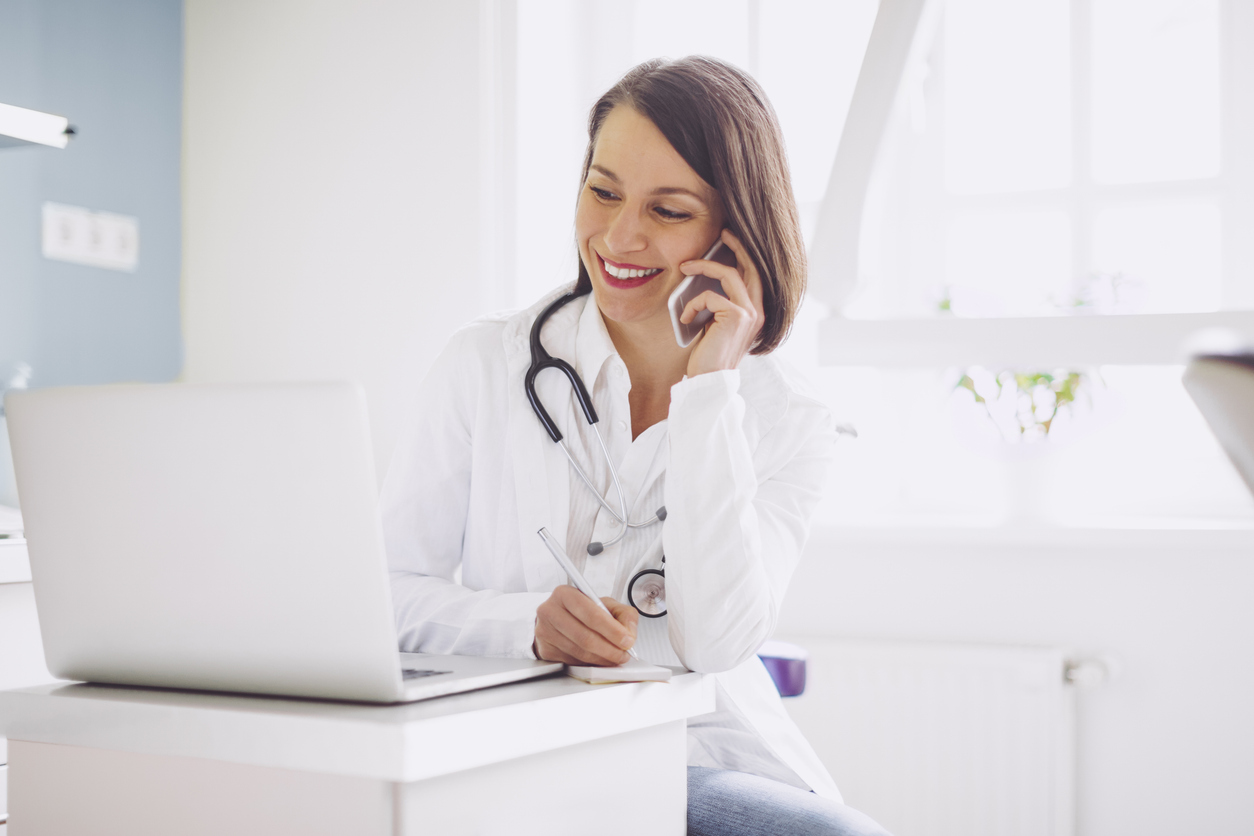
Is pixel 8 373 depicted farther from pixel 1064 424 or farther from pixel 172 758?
pixel 1064 424

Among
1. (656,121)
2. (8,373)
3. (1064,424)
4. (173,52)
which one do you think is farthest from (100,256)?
(1064,424)

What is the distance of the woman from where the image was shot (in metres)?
1.14

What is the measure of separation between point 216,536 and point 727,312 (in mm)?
697

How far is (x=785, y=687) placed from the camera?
4.62 ft

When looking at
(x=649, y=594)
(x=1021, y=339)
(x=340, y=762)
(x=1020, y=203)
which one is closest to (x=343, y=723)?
(x=340, y=762)

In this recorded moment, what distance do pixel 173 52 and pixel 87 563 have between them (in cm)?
212

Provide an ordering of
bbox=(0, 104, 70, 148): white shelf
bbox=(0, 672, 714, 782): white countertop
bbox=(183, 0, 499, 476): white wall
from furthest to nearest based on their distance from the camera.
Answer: bbox=(183, 0, 499, 476): white wall < bbox=(0, 104, 70, 148): white shelf < bbox=(0, 672, 714, 782): white countertop

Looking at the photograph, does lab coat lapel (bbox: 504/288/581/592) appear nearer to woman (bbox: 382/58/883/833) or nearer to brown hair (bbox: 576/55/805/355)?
woman (bbox: 382/58/883/833)

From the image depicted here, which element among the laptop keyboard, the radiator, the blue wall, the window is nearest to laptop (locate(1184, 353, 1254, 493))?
the laptop keyboard

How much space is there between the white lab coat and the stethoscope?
23 millimetres

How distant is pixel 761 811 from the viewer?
102 centimetres

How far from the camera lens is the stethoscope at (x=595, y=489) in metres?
1.19

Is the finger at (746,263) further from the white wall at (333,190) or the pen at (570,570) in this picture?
the white wall at (333,190)

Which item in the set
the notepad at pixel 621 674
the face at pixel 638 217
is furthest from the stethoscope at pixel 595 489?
the notepad at pixel 621 674
